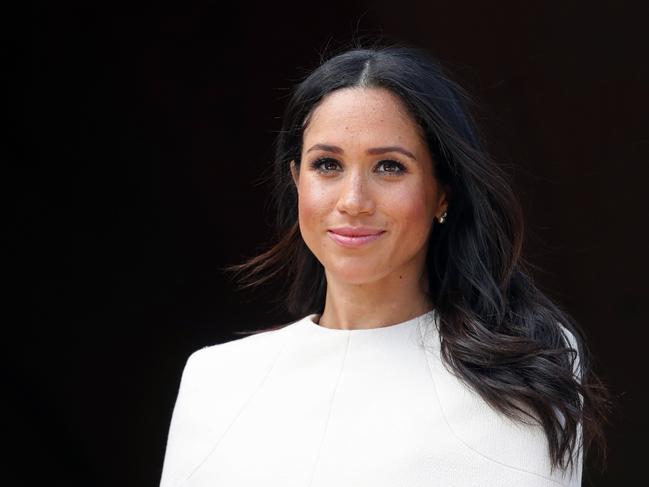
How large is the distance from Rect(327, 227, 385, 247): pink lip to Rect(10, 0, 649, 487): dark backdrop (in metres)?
2.14

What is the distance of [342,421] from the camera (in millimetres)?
3168

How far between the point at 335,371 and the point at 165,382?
9.36 feet

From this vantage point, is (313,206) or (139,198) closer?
(313,206)

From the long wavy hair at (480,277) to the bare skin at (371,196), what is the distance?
1.9 inches

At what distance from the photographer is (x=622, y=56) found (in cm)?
498

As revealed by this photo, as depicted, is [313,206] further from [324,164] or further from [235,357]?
[235,357]

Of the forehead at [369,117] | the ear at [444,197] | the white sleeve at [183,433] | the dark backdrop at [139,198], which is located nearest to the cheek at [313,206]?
the forehead at [369,117]

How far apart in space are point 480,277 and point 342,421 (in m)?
0.50

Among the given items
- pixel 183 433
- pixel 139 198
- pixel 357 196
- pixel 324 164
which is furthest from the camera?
pixel 139 198

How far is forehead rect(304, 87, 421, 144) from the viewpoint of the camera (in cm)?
319

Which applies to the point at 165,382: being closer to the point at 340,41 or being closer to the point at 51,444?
the point at 51,444

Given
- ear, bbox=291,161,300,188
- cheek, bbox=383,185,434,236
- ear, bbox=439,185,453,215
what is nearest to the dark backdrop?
ear, bbox=291,161,300,188

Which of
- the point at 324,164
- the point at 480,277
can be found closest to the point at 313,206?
the point at 324,164

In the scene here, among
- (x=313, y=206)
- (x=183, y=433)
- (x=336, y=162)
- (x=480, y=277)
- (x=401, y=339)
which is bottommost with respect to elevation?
(x=183, y=433)
